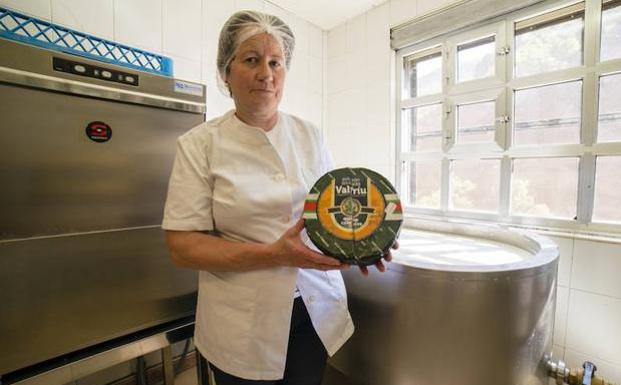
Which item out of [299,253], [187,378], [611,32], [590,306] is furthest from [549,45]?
[187,378]

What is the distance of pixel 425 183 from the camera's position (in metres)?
1.96

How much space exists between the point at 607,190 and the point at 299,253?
1507 millimetres

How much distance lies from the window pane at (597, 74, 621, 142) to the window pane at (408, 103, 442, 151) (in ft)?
2.36

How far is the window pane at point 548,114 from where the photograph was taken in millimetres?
1374

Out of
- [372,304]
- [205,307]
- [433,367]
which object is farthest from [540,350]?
[205,307]

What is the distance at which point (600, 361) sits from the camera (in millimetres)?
1250

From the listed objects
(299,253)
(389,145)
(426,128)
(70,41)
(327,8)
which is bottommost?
(299,253)

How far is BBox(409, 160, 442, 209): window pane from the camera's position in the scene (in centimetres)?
189

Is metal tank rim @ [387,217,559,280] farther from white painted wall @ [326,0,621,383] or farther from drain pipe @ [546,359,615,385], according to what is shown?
drain pipe @ [546,359,615,385]

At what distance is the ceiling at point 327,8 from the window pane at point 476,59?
0.64 m

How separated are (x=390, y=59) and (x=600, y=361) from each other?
1.87 metres

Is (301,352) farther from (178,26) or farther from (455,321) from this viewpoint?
(178,26)

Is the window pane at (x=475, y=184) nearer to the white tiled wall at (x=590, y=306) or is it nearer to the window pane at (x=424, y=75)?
the white tiled wall at (x=590, y=306)

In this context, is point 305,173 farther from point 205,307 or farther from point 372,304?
point 372,304
